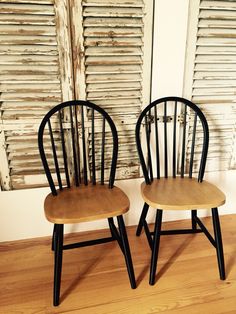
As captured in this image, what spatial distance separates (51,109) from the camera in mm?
1421

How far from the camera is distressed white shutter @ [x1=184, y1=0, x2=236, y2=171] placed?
146 centimetres

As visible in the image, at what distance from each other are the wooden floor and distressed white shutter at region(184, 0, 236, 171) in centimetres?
62

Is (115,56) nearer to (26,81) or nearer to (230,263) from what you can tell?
(26,81)

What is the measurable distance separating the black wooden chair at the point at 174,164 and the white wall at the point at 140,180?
0.12 m

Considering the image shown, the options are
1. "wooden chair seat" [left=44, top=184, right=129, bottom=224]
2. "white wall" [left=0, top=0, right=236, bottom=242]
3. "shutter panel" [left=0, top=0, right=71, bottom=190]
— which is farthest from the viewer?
"white wall" [left=0, top=0, right=236, bottom=242]

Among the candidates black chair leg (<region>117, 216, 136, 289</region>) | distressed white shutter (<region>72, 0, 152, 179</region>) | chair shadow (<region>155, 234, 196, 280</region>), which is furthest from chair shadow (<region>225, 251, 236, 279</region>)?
distressed white shutter (<region>72, 0, 152, 179</region>)

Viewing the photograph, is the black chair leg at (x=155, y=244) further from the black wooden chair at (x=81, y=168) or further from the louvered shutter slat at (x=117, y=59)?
the louvered shutter slat at (x=117, y=59)

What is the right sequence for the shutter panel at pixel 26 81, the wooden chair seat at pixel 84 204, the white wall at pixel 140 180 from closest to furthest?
the wooden chair seat at pixel 84 204 < the shutter panel at pixel 26 81 < the white wall at pixel 140 180

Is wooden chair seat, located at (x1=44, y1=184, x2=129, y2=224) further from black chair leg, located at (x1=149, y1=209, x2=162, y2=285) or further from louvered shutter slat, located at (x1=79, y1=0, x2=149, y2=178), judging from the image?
louvered shutter slat, located at (x1=79, y1=0, x2=149, y2=178)

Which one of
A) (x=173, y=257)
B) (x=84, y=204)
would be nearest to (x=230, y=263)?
(x=173, y=257)

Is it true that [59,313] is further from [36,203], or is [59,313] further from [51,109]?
[51,109]

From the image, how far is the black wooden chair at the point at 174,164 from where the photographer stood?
4.38ft

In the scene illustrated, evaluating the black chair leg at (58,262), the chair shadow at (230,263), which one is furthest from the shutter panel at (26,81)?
the chair shadow at (230,263)

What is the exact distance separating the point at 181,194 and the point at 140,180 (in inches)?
16.1
